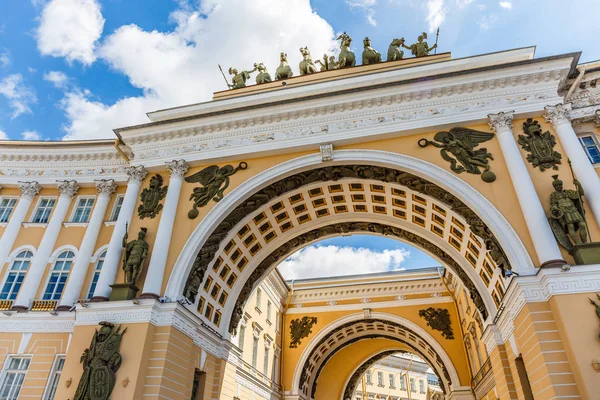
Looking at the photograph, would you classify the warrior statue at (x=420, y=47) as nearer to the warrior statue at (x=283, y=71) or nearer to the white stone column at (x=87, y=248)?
the warrior statue at (x=283, y=71)

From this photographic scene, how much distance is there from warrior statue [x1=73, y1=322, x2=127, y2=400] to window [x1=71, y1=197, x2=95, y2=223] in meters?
7.55

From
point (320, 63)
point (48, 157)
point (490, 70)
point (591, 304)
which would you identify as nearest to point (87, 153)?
point (48, 157)

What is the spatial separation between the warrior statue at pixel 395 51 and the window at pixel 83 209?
16669 millimetres

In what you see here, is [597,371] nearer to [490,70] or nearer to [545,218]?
[545,218]

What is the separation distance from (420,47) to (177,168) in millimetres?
13715

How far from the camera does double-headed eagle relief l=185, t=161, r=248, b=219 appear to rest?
16.9 m

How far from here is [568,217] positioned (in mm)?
12531

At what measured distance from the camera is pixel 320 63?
921 inches

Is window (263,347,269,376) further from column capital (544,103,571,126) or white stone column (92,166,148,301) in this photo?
column capital (544,103,571,126)

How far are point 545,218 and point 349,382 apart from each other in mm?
28038

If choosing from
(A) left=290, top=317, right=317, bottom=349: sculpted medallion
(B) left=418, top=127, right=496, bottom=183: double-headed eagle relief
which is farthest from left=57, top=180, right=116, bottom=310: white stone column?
(A) left=290, top=317, right=317, bottom=349: sculpted medallion

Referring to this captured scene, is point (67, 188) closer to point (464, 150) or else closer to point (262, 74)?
point (262, 74)

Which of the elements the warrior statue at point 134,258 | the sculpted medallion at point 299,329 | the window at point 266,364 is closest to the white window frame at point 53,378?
the warrior statue at point 134,258

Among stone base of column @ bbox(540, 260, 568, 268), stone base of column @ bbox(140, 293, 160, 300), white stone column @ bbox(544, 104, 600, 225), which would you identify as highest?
white stone column @ bbox(544, 104, 600, 225)
